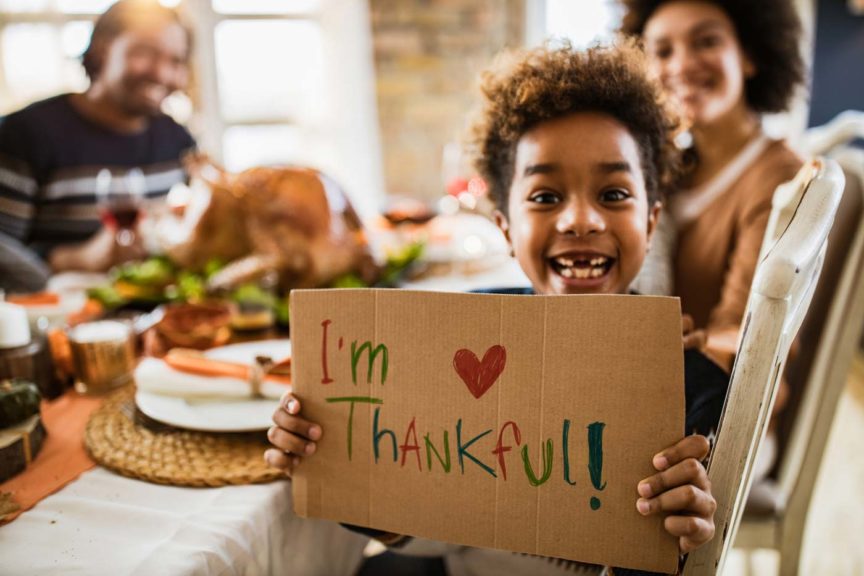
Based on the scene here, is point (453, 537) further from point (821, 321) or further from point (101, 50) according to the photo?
point (101, 50)

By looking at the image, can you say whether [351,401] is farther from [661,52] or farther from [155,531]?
[661,52]

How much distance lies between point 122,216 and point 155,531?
3.55 feet

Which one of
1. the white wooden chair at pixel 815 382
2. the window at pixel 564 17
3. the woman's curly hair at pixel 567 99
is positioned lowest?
the white wooden chair at pixel 815 382

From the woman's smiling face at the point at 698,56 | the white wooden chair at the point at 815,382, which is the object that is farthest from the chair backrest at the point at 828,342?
the woman's smiling face at the point at 698,56

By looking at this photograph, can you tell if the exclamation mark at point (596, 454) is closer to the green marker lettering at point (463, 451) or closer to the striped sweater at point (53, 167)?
the green marker lettering at point (463, 451)

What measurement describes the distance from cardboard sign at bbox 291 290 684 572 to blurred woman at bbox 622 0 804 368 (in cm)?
73

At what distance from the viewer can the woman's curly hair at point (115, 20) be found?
208cm

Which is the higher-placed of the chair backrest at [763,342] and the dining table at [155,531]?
the chair backrest at [763,342]

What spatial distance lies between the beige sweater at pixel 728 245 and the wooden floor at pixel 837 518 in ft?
2.07

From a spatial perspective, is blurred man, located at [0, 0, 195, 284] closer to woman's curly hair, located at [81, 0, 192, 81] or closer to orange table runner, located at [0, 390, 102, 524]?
woman's curly hair, located at [81, 0, 192, 81]

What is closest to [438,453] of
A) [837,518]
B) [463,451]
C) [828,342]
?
[463,451]

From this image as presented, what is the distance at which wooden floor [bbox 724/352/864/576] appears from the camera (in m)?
1.71

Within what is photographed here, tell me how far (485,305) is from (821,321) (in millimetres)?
834

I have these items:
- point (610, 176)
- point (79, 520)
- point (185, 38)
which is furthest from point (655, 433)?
point (185, 38)
